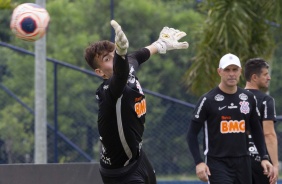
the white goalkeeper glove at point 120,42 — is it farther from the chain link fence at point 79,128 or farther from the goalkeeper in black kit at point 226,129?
the chain link fence at point 79,128

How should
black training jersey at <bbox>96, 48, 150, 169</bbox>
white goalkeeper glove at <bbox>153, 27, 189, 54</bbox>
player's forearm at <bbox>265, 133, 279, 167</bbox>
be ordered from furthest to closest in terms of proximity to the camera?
player's forearm at <bbox>265, 133, 279, 167</bbox>
white goalkeeper glove at <bbox>153, 27, 189, 54</bbox>
black training jersey at <bbox>96, 48, 150, 169</bbox>

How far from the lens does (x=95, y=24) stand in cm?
3512

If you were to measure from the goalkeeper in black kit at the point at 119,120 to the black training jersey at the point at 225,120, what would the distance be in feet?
5.41

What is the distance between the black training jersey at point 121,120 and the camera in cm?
748

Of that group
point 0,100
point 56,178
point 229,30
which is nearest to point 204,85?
point 229,30

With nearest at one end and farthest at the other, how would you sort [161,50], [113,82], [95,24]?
1. [113,82]
2. [161,50]
3. [95,24]

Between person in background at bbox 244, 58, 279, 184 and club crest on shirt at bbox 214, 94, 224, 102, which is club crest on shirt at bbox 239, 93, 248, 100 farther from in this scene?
Answer: person in background at bbox 244, 58, 279, 184

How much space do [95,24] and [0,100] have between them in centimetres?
1974

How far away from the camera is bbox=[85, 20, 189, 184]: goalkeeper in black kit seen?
7492 mm

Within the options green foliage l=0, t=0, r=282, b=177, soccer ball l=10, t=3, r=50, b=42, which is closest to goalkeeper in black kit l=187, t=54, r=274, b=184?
soccer ball l=10, t=3, r=50, b=42

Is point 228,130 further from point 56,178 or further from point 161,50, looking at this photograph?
point 56,178

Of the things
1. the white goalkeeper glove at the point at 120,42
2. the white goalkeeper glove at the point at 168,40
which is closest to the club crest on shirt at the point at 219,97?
the white goalkeeper glove at the point at 168,40

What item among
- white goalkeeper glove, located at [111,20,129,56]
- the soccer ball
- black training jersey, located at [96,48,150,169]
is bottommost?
black training jersey, located at [96,48,150,169]

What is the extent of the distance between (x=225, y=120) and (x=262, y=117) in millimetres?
680
